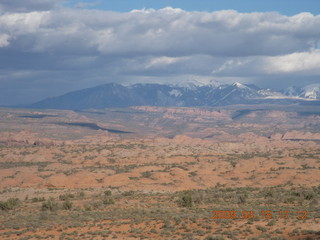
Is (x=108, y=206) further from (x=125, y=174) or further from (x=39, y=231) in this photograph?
(x=125, y=174)

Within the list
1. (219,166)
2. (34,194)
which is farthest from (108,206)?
(219,166)

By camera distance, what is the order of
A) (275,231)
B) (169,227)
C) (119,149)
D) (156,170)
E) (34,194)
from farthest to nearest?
1. (119,149)
2. (156,170)
3. (34,194)
4. (169,227)
5. (275,231)

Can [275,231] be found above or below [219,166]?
above

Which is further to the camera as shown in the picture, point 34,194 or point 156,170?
point 156,170

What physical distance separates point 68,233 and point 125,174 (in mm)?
49732

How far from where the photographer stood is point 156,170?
87.9m

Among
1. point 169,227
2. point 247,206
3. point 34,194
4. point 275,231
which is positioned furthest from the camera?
point 34,194
